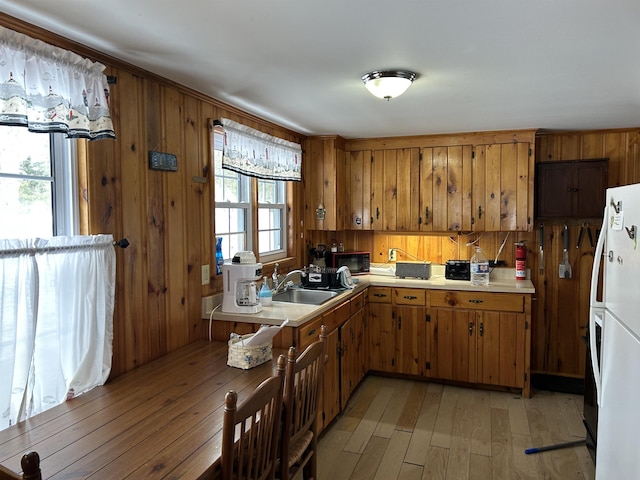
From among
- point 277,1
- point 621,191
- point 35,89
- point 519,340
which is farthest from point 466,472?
point 35,89

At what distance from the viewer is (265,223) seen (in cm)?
381

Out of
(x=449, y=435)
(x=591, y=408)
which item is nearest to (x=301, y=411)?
(x=449, y=435)

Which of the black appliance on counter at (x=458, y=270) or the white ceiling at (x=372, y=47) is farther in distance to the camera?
the black appliance on counter at (x=458, y=270)

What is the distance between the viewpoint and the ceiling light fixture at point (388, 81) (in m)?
2.28

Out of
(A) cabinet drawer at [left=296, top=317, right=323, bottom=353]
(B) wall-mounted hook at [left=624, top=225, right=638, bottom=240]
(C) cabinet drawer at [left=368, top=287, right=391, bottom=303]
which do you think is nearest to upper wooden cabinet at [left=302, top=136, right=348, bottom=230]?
(C) cabinet drawer at [left=368, top=287, right=391, bottom=303]

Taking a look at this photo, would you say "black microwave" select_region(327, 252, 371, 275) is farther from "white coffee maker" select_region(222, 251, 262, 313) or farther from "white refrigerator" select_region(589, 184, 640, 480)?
"white refrigerator" select_region(589, 184, 640, 480)

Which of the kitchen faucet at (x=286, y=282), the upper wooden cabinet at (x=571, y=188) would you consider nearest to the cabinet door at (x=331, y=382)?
the kitchen faucet at (x=286, y=282)

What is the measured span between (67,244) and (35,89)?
23.5 inches

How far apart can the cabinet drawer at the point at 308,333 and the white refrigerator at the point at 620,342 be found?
147 cm

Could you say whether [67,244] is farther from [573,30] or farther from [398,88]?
[573,30]

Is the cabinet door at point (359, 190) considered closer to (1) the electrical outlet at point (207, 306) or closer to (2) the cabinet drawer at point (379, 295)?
(2) the cabinet drawer at point (379, 295)

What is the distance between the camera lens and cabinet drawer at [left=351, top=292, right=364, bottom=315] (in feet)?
12.1

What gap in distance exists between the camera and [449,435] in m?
3.12

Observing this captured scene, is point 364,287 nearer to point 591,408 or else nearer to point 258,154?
point 258,154
